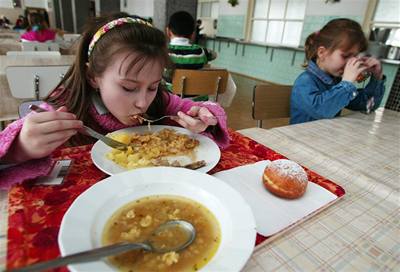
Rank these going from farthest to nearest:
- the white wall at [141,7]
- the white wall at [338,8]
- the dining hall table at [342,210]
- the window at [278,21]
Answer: the white wall at [141,7] < the window at [278,21] < the white wall at [338,8] < the dining hall table at [342,210]

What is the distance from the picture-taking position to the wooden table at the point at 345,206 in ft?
1.53

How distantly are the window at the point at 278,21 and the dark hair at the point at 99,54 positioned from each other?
17.4 feet

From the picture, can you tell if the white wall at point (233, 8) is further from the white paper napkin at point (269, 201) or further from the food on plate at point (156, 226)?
the food on plate at point (156, 226)

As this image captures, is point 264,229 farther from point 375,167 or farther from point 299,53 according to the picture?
point 299,53

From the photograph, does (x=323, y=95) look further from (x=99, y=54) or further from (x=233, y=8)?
(x=233, y=8)

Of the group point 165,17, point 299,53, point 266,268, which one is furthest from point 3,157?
point 299,53

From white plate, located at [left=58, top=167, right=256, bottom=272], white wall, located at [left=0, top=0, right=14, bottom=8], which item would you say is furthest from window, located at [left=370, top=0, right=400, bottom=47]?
white wall, located at [left=0, top=0, right=14, bottom=8]

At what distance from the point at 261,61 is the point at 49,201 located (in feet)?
20.6

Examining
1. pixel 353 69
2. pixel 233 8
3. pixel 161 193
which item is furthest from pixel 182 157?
pixel 233 8

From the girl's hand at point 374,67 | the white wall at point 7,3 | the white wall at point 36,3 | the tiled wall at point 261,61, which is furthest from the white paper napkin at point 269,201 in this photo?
the white wall at point 36,3

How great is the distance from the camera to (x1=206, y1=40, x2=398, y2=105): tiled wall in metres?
5.50

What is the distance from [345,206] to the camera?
62 centimetres

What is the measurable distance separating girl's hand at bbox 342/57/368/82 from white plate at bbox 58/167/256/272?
131 cm

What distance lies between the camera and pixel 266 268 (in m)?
0.43
